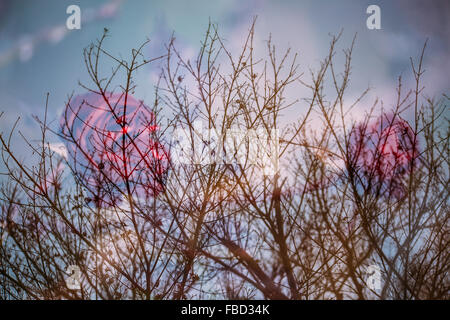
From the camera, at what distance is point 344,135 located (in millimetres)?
3154

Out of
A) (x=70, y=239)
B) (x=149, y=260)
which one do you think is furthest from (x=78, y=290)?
(x=149, y=260)

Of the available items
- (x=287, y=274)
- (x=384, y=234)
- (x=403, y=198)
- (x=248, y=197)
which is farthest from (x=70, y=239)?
(x=403, y=198)

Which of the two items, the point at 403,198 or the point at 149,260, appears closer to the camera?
the point at 149,260

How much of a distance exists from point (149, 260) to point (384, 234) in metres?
2.46
